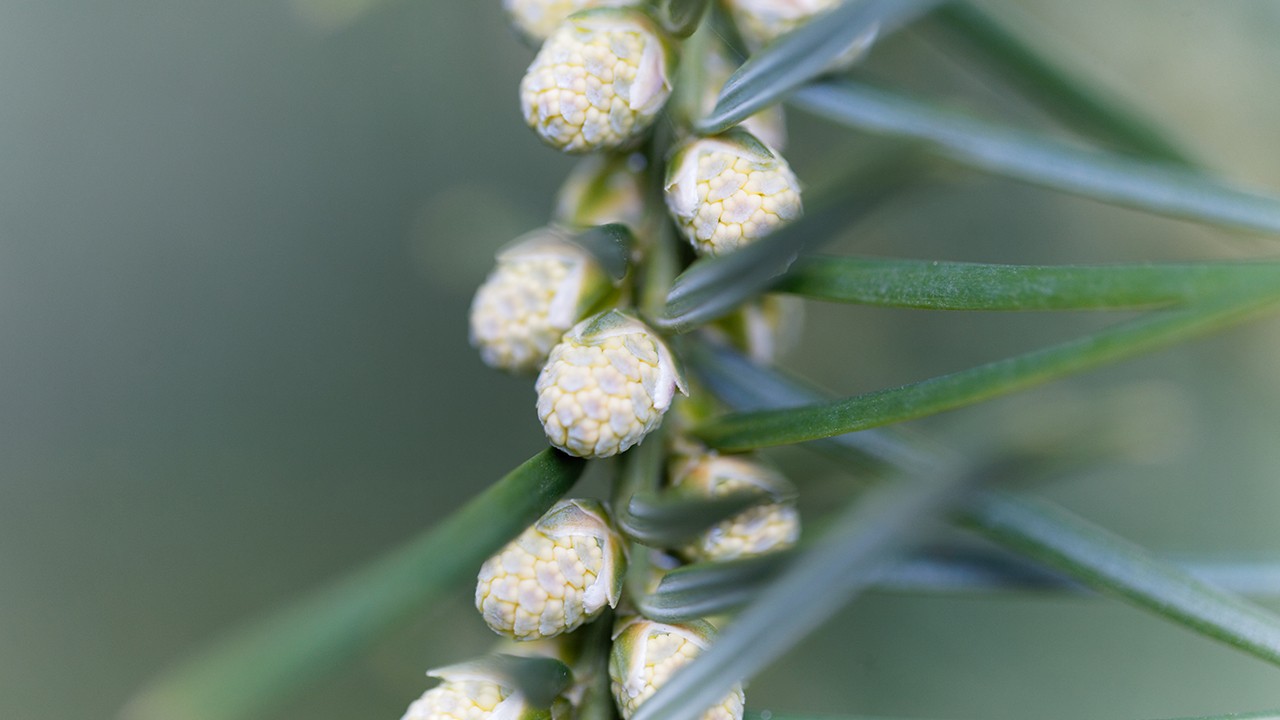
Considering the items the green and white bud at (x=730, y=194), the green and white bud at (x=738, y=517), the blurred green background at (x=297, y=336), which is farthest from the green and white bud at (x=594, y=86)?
the blurred green background at (x=297, y=336)

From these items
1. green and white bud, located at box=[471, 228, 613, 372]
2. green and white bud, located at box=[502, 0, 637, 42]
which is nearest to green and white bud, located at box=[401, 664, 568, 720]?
green and white bud, located at box=[471, 228, 613, 372]

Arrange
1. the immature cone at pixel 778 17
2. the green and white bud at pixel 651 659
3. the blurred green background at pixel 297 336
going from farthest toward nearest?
the blurred green background at pixel 297 336
the immature cone at pixel 778 17
the green and white bud at pixel 651 659

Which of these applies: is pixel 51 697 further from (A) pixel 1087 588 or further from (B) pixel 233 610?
(A) pixel 1087 588

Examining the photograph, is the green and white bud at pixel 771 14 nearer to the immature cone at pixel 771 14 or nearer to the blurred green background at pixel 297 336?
the immature cone at pixel 771 14

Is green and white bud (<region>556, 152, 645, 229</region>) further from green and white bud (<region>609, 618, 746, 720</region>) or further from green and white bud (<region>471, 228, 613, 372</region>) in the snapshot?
green and white bud (<region>609, 618, 746, 720</region>)

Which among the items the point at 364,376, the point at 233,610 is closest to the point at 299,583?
the point at 233,610

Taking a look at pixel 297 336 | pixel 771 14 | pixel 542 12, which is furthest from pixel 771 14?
pixel 297 336

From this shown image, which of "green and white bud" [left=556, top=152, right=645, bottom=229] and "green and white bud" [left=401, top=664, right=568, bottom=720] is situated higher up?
"green and white bud" [left=556, top=152, right=645, bottom=229]

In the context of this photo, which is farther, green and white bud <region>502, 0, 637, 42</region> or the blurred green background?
the blurred green background
